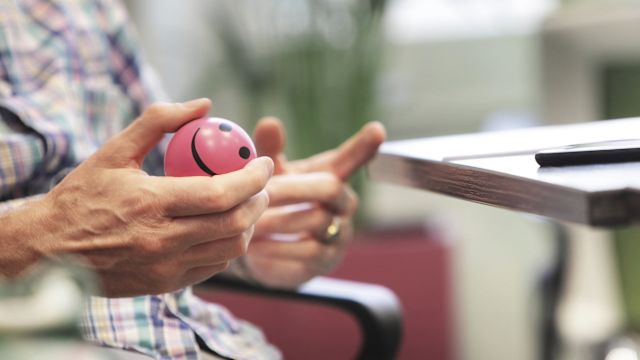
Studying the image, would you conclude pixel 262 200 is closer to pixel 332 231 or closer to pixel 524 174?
pixel 524 174

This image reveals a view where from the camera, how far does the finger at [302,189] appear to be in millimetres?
958

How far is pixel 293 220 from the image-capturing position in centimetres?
101

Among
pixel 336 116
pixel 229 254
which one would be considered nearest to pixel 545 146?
pixel 229 254

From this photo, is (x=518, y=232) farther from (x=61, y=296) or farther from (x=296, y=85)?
(x=61, y=296)

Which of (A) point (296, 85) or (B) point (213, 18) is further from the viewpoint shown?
(B) point (213, 18)

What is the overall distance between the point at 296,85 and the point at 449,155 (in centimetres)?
172

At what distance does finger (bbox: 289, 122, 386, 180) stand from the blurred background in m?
0.91

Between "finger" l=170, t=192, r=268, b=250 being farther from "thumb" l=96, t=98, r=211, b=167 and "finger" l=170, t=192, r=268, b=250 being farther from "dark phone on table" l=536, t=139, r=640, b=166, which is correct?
"dark phone on table" l=536, t=139, r=640, b=166

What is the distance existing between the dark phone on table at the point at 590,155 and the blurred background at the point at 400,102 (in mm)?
1192

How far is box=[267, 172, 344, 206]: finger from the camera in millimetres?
958

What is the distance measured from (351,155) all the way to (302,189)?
71 millimetres

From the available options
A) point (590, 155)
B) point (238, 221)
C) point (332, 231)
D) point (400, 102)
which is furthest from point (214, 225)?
point (400, 102)

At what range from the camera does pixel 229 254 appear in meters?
0.69

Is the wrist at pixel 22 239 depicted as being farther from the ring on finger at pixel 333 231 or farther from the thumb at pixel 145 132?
the ring on finger at pixel 333 231
